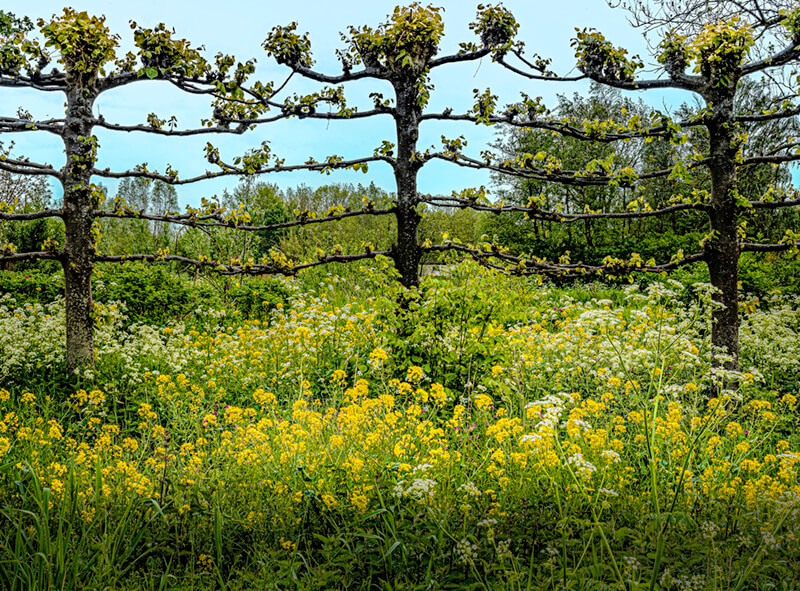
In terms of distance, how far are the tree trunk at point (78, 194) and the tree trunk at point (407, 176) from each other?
3.38 meters

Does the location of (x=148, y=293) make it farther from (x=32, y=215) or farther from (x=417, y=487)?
(x=417, y=487)

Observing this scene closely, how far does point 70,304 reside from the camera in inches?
236

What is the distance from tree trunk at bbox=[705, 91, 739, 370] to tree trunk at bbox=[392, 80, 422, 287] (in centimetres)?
A: 352

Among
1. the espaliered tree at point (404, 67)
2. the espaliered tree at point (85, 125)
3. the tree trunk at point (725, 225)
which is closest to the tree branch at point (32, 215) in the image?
the espaliered tree at point (85, 125)

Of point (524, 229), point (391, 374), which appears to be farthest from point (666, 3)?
point (524, 229)

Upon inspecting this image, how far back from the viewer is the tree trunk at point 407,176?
643 centimetres

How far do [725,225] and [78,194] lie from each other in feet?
24.1

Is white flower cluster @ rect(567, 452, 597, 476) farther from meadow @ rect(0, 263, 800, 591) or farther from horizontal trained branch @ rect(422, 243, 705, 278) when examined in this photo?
horizontal trained branch @ rect(422, 243, 705, 278)

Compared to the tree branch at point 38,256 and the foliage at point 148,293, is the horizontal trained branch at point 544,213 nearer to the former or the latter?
the tree branch at point 38,256

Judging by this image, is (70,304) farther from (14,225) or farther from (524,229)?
(524,229)

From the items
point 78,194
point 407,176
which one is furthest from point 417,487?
point 78,194

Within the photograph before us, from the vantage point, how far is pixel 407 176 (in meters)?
6.44

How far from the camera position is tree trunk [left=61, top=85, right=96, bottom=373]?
5816mm

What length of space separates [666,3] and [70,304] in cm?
858
